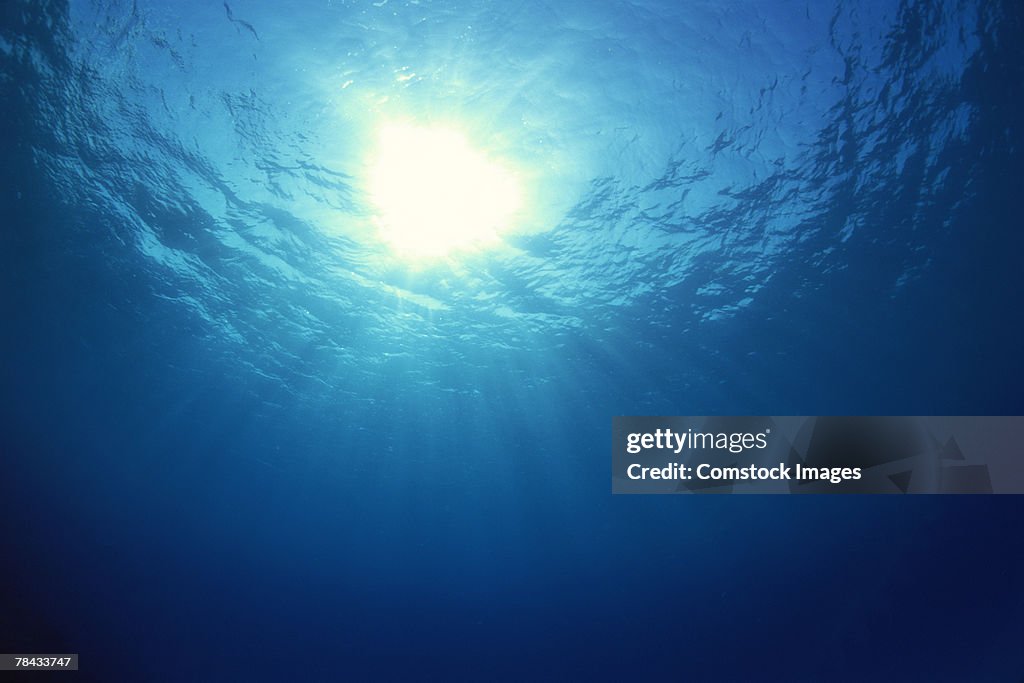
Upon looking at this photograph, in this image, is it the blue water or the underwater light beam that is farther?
the underwater light beam

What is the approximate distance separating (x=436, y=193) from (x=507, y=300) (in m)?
3.95

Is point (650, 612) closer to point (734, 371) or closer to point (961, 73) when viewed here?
point (734, 371)

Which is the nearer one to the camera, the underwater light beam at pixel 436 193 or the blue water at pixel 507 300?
the blue water at pixel 507 300

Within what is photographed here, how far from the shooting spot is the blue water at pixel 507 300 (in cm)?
809

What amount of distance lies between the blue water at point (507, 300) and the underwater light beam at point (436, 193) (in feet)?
1.36

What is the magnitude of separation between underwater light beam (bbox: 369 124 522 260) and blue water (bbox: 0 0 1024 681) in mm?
416

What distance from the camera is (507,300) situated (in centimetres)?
1333

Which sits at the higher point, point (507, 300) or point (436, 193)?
point (436, 193)

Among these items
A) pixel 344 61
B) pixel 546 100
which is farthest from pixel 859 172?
pixel 344 61

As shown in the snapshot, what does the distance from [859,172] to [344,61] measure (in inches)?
405

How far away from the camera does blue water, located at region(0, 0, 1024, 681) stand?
809cm

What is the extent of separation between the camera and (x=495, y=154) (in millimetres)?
9391

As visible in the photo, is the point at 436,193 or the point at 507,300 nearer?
the point at 436,193

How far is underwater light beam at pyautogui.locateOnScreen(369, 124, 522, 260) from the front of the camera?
30.6ft
